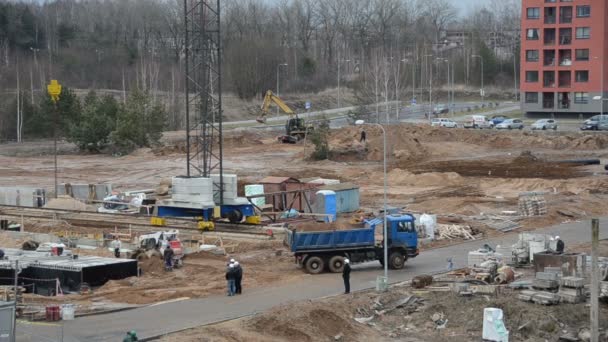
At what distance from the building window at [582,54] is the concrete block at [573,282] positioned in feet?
221

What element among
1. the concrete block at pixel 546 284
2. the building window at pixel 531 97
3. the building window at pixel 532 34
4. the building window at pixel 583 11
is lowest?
the concrete block at pixel 546 284

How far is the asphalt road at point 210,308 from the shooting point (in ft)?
84.4

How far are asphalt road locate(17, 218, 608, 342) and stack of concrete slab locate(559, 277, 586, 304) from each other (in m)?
5.88

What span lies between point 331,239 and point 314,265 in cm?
106

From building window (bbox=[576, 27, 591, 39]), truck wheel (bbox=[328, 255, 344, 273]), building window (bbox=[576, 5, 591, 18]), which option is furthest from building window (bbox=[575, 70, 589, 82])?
truck wheel (bbox=[328, 255, 344, 273])

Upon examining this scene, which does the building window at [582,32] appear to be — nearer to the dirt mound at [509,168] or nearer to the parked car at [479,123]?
the parked car at [479,123]

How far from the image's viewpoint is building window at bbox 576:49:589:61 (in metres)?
92.4

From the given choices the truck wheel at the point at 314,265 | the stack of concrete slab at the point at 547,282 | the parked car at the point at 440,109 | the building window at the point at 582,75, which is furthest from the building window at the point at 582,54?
the stack of concrete slab at the point at 547,282

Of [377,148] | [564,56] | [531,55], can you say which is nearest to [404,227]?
[377,148]

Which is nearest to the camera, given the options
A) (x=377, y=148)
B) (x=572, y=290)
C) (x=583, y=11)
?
(x=572, y=290)

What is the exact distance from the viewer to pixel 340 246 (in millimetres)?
33656

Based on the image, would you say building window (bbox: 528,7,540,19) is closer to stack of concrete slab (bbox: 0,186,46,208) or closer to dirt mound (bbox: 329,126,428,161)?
dirt mound (bbox: 329,126,428,161)

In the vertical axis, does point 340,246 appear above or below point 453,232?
above

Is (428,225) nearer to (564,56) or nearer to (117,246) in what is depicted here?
(117,246)
